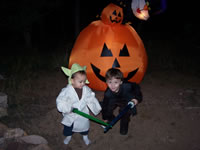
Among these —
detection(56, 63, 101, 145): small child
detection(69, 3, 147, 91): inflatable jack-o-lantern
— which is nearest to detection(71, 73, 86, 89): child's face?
detection(56, 63, 101, 145): small child

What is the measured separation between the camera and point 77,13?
10094 millimetres

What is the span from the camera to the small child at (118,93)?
3.08m

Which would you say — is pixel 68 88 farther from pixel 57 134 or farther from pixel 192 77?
pixel 192 77

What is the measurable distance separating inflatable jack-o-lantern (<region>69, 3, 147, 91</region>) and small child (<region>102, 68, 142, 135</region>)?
1042 mm

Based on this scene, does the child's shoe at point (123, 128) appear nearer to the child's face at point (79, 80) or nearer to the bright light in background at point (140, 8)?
the child's face at point (79, 80)

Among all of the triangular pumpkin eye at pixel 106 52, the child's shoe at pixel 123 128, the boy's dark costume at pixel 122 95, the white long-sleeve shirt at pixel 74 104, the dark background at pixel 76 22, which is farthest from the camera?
the dark background at pixel 76 22

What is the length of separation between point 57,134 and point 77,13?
7.68 meters

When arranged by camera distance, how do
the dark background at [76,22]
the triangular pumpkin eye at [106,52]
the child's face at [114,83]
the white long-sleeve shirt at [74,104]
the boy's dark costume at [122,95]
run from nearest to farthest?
the white long-sleeve shirt at [74,104] → the child's face at [114,83] → the boy's dark costume at [122,95] → the triangular pumpkin eye at [106,52] → the dark background at [76,22]

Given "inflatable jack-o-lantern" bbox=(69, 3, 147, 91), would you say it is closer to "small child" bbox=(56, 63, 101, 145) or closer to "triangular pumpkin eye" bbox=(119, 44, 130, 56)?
"triangular pumpkin eye" bbox=(119, 44, 130, 56)

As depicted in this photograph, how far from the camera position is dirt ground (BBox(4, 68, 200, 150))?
3.36 m

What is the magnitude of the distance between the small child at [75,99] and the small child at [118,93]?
298 mm

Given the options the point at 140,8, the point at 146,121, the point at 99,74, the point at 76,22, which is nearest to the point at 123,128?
the point at 146,121

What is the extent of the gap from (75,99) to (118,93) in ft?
2.44

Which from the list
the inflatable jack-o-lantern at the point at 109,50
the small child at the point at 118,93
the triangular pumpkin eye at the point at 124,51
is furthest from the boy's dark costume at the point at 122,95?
the triangular pumpkin eye at the point at 124,51
